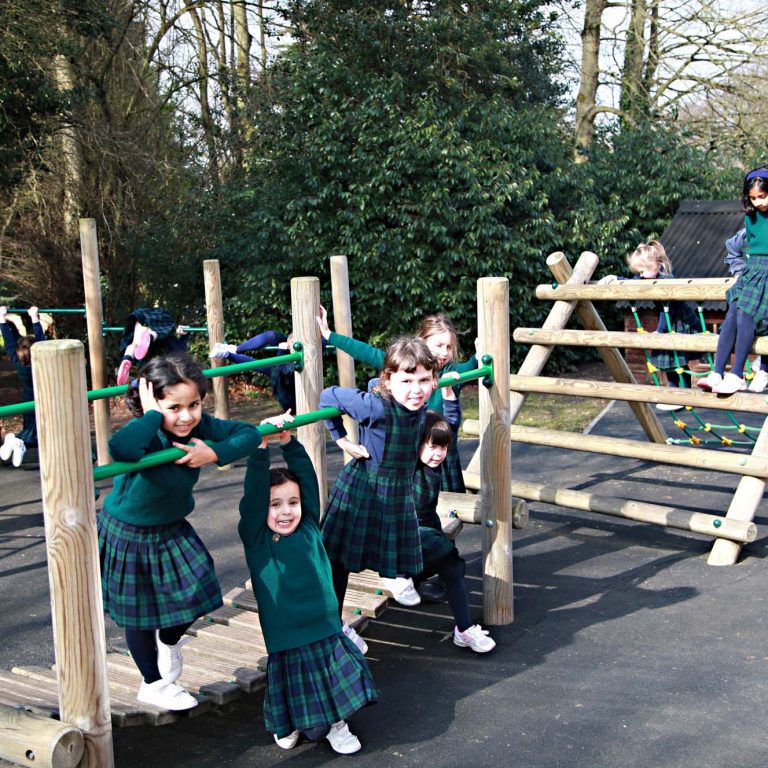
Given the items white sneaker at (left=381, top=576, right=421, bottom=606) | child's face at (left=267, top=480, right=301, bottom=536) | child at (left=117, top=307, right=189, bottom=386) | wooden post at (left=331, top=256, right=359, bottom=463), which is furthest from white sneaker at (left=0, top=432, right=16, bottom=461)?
child's face at (left=267, top=480, right=301, bottom=536)

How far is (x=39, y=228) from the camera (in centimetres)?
1361

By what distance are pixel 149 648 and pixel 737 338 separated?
361cm

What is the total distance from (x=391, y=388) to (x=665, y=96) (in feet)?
54.2

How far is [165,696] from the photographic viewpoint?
10.5ft

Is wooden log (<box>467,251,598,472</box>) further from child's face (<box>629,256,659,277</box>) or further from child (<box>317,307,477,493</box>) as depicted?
child (<box>317,307,477,493</box>)

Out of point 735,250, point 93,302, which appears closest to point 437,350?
point 735,250

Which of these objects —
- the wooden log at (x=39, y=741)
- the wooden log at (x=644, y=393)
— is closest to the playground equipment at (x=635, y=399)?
the wooden log at (x=644, y=393)

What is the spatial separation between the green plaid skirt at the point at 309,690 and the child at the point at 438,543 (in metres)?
0.80

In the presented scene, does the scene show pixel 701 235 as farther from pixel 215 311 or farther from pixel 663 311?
pixel 215 311

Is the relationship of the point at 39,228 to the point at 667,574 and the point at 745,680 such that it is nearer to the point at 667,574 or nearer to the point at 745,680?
the point at 667,574

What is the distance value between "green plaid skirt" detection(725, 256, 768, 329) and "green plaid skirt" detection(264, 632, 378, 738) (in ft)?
10.5

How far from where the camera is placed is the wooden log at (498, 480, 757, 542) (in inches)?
210

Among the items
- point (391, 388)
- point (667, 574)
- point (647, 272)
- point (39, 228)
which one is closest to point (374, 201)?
point (39, 228)

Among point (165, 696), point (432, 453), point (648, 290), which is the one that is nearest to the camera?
point (165, 696)
